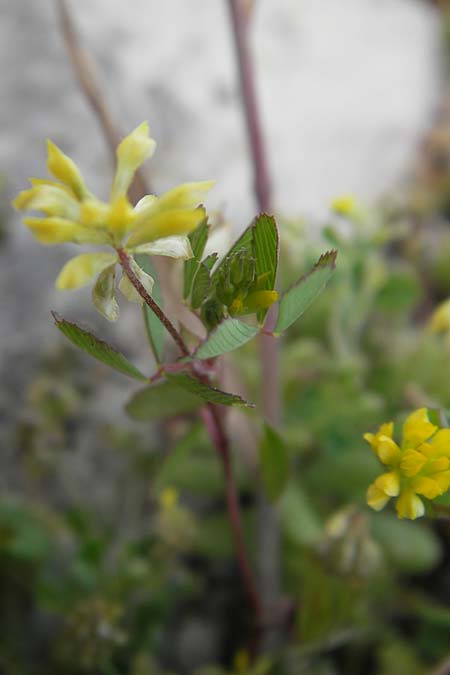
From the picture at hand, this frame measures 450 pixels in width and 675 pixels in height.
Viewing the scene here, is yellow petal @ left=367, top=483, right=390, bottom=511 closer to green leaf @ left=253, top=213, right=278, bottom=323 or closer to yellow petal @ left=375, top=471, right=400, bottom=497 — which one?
yellow petal @ left=375, top=471, right=400, bottom=497

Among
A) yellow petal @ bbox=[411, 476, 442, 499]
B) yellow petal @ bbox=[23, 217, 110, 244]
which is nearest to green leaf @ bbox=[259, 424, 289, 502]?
yellow petal @ bbox=[411, 476, 442, 499]

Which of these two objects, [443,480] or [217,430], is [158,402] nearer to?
[217,430]

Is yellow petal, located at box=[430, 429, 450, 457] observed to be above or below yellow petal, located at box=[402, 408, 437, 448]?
below

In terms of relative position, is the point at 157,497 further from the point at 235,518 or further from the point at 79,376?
the point at 235,518

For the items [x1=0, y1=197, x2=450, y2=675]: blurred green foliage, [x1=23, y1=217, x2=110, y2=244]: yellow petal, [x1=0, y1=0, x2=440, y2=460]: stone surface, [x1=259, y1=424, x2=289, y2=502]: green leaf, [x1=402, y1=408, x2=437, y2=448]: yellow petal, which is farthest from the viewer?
[x1=0, y1=0, x2=440, y2=460]: stone surface

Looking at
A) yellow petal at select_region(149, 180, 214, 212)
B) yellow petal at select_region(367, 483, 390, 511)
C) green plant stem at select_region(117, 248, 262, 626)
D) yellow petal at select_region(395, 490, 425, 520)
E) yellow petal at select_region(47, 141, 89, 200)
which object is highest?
yellow petal at select_region(47, 141, 89, 200)

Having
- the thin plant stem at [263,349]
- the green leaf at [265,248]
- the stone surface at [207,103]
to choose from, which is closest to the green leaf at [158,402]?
the green leaf at [265,248]
